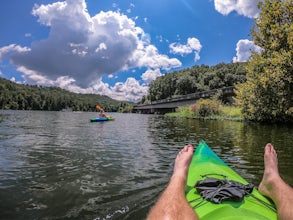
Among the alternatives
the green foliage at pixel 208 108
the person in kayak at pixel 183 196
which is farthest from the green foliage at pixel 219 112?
the person in kayak at pixel 183 196

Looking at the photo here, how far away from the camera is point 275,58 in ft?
51.1

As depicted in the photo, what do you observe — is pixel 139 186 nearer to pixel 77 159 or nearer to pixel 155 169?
pixel 155 169

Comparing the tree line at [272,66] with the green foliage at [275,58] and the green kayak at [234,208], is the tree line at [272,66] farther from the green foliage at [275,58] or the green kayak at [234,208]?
the green kayak at [234,208]

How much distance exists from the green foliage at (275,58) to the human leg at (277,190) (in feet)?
43.8

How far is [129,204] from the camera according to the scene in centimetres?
392

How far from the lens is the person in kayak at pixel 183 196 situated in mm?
2293

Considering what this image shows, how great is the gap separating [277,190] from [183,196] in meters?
1.29

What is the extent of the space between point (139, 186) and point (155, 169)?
4.54 feet

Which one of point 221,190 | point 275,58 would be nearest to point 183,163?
point 221,190

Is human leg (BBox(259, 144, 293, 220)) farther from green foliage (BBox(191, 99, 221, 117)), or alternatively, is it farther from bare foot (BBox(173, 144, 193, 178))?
green foliage (BBox(191, 99, 221, 117))

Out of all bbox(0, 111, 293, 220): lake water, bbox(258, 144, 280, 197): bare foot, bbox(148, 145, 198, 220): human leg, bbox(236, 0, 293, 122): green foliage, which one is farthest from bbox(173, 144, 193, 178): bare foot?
bbox(236, 0, 293, 122): green foliage

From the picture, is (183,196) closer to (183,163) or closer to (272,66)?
(183,163)

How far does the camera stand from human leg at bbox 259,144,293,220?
249 centimetres

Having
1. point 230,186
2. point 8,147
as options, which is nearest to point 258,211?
point 230,186
